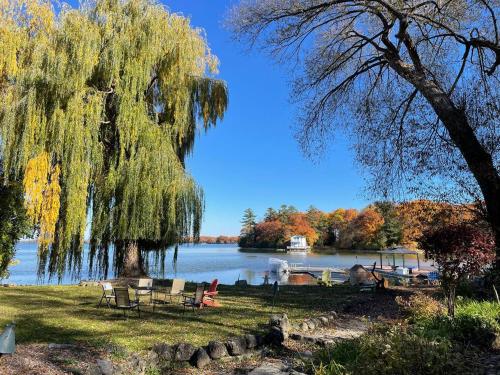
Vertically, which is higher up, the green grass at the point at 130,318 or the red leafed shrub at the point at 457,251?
the red leafed shrub at the point at 457,251

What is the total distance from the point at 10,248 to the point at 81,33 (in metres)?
6.41

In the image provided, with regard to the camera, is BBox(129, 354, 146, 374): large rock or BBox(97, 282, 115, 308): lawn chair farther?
BBox(97, 282, 115, 308): lawn chair

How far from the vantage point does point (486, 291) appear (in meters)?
11.0

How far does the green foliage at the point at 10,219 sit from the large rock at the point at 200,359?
764 cm

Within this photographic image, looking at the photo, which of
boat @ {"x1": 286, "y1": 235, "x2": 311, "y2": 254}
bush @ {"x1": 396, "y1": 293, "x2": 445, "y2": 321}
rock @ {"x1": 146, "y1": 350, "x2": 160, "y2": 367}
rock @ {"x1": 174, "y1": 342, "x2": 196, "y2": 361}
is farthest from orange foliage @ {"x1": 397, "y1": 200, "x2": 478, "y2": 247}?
boat @ {"x1": 286, "y1": 235, "x2": 311, "y2": 254}

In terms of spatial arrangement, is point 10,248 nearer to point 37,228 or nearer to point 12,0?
point 37,228

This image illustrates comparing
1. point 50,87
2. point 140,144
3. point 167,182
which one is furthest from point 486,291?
point 50,87

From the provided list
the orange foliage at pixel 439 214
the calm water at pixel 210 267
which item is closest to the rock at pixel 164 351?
the orange foliage at pixel 439 214

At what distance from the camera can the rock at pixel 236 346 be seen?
6.14 m

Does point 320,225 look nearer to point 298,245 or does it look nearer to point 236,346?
point 298,245

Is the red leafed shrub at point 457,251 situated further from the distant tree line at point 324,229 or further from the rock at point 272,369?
the distant tree line at point 324,229

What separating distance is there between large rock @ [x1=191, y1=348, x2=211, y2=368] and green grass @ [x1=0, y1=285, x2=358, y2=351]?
768mm

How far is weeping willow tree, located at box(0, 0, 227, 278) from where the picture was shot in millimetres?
11688

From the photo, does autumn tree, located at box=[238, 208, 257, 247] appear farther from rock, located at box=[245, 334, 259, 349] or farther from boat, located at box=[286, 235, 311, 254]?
rock, located at box=[245, 334, 259, 349]
